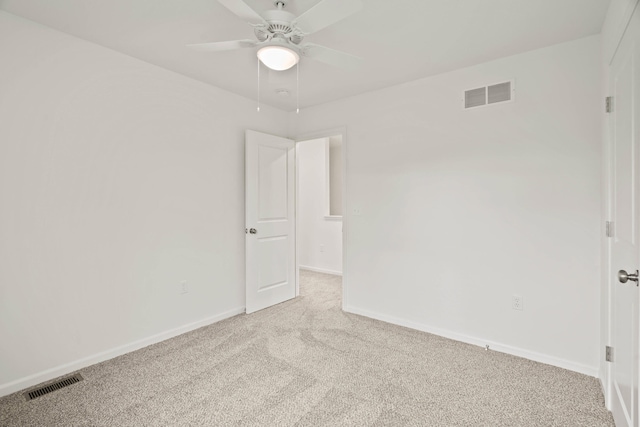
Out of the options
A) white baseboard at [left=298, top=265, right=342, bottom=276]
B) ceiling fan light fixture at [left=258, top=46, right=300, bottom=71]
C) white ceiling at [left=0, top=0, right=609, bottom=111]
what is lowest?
white baseboard at [left=298, top=265, right=342, bottom=276]

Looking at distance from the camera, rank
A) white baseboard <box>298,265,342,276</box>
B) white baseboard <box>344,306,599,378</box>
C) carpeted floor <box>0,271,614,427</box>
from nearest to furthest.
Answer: carpeted floor <box>0,271,614,427</box> → white baseboard <box>344,306,599,378</box> → white baseboard <box>298,265,342,276</box>

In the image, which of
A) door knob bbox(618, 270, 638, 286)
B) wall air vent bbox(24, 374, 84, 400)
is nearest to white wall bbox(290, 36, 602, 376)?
door knob bbox(618, 270, 638, 286)

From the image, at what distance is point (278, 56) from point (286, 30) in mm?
163

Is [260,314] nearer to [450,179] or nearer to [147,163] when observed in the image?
[147,163]

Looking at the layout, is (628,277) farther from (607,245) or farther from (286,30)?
(286,30)

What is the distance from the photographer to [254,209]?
359cm

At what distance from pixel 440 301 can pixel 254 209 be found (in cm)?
217

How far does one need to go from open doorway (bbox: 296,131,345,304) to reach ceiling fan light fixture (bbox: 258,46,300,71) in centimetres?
355

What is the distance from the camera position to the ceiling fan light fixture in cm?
189

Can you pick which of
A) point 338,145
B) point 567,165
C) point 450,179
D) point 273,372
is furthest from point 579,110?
point 338,145

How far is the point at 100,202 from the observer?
2.48 meters

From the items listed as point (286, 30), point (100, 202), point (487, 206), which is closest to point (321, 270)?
point (487, 206)

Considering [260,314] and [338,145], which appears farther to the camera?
[338,145]

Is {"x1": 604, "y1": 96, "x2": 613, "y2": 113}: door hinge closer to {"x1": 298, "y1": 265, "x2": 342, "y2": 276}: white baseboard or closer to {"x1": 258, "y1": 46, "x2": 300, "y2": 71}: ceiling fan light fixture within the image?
{"x1": 258, "y1": 46, "x2": 300, "y2": 71}: ceiling fan light fixture
